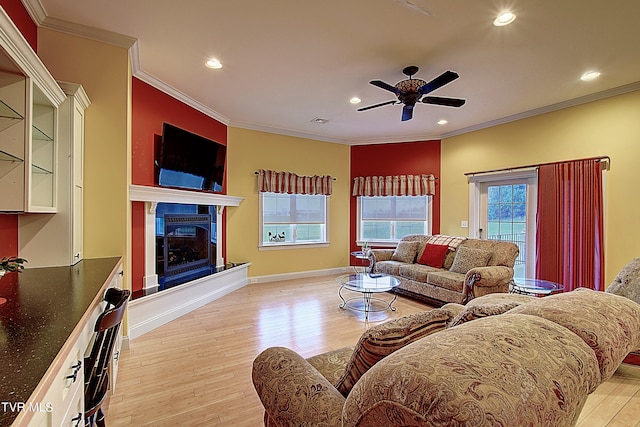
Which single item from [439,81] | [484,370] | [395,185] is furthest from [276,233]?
[484,370]

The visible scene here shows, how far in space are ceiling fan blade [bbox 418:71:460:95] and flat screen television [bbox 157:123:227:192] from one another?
292 centimetres

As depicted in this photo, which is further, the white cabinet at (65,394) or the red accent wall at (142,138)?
the red accent wall at (142,138)

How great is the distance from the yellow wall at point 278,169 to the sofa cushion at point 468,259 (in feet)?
8.11

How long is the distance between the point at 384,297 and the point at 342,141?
329 centimetres

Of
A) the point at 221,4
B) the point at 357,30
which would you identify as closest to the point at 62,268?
the point at 221,4

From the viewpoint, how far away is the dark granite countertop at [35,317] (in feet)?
2.56

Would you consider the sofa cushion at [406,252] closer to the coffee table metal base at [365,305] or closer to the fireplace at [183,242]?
the coffee table metal base at [365,305]

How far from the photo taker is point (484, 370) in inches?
24.0

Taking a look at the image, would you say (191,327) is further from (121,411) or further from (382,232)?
(382,232)

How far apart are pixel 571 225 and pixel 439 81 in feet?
9.45

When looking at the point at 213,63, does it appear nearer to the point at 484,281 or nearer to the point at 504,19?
the point at 504,19

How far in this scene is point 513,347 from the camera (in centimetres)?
70

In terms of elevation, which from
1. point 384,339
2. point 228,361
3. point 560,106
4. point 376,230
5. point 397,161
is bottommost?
point 228,361

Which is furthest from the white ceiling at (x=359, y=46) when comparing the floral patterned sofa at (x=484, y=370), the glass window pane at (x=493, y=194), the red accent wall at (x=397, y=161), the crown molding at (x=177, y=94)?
the floral patterned sofa at (x=484, y=370)
